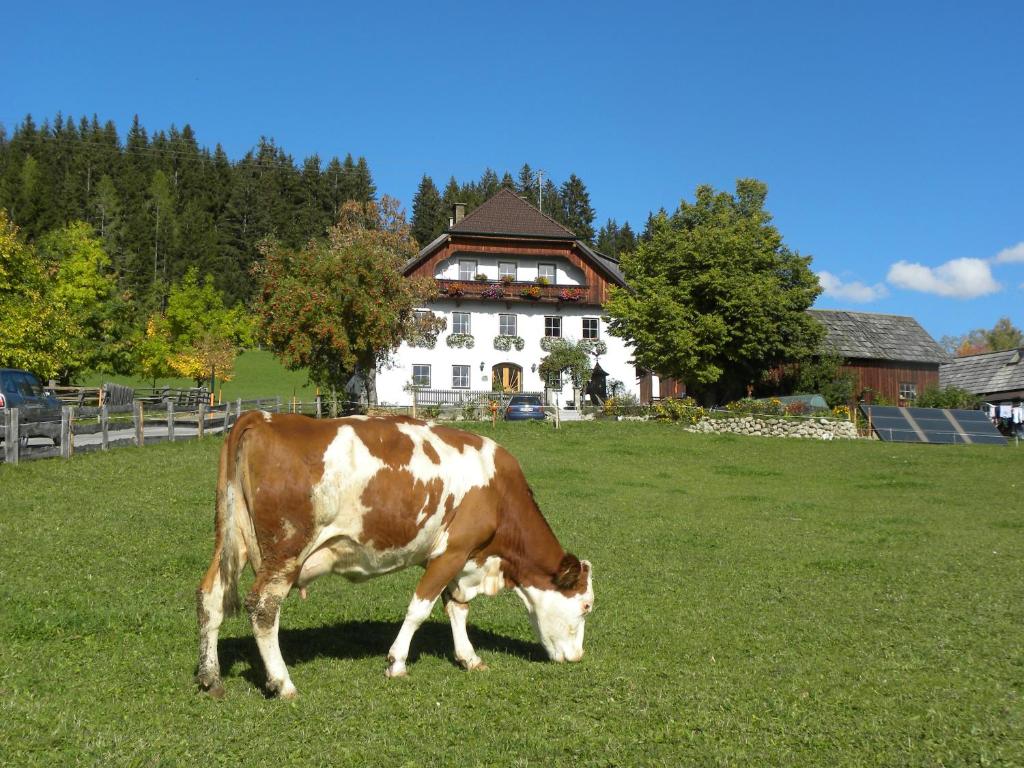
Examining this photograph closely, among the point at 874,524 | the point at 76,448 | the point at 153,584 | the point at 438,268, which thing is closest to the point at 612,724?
the point at 153,584

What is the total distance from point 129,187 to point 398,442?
10943cm

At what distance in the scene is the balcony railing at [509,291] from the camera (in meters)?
48.8

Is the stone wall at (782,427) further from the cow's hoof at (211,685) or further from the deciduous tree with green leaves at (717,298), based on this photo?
the cow's hoof at (211,685)

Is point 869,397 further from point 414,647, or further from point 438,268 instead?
point 414,647

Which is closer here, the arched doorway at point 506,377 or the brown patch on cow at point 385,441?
the brown patch on cow at point 385,441

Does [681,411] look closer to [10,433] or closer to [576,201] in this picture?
[10,433]

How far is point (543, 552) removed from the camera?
6965 mm

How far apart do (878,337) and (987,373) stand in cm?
992

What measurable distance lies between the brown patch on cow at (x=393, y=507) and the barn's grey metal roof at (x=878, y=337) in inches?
1778

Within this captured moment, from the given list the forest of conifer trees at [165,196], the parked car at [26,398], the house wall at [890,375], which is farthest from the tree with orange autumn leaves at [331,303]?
the forest of conifer trees at [165,196]

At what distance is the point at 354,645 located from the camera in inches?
288

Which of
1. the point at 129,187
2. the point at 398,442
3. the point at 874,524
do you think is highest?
the point at 129,187

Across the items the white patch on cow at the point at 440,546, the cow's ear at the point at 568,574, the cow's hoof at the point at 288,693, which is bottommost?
the cow's hoof at the point at 288,693

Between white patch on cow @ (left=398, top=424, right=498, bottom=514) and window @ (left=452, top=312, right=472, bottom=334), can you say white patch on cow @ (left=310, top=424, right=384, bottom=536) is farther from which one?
window @ (left=452, top=312, right=472, bottom=334)
